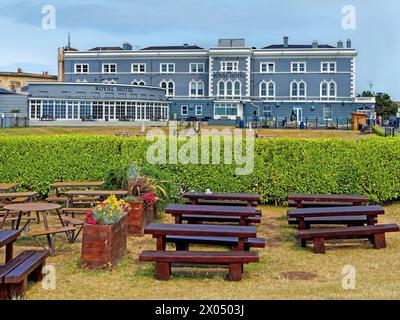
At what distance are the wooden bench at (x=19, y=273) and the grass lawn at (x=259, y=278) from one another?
19cm

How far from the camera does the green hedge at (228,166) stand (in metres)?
13.5

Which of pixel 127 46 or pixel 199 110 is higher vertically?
pixel 127 46

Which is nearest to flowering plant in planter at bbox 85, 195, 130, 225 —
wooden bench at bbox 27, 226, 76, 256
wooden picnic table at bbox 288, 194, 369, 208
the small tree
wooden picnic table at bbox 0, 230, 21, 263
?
wooden bench at bbox 27, 226, 76, 256

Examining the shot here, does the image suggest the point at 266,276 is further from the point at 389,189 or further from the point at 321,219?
the point at 389,189

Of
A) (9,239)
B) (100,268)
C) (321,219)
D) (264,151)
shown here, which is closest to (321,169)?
(264,151)

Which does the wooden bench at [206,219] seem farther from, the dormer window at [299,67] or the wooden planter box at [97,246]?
the dormer window at [299,67]

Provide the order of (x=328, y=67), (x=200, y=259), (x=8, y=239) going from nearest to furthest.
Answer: (x=8, y=239), (x=200, y=259), (x=328, y=67)

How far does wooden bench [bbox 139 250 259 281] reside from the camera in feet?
22.5

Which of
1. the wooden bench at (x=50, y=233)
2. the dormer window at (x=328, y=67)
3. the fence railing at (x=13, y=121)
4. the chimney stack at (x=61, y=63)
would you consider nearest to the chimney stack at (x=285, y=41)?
the dormer window at (x=328, y=67)

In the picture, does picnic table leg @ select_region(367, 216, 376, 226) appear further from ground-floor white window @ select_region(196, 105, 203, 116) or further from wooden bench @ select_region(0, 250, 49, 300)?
ground-floor white window @ select_region(196, 105, 203, 116)

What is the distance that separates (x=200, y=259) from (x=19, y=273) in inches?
85.1

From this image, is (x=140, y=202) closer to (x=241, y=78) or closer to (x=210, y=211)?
(x=210, y=211)

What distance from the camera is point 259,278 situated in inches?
287

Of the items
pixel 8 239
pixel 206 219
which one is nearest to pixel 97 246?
pixel 8 239
